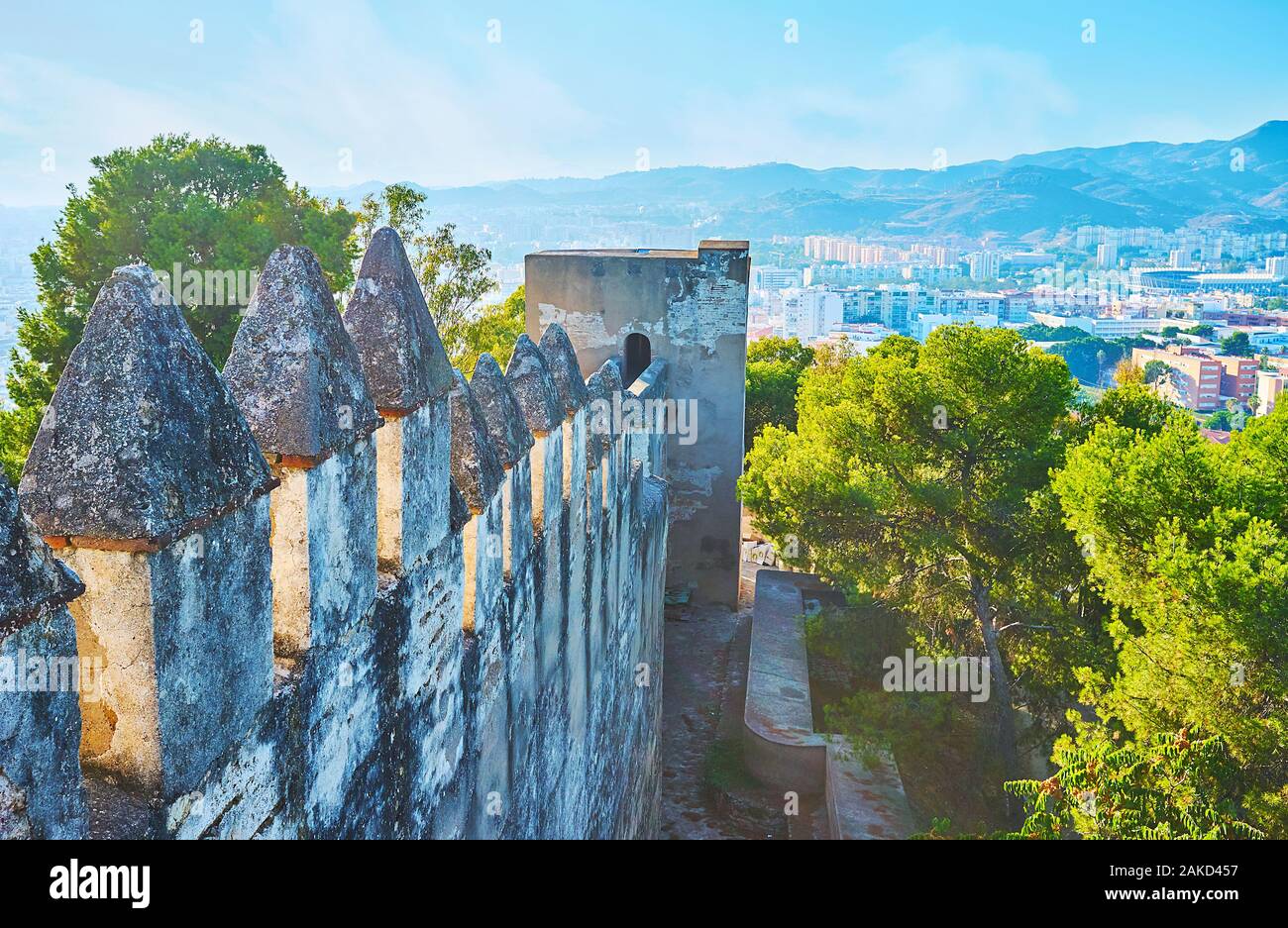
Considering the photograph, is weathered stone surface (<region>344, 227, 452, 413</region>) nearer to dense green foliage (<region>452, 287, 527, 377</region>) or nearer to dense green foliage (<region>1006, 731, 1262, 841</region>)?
dense green foliage (<region>1006, 731, 1262, 841</region>)

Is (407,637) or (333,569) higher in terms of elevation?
(333,569)

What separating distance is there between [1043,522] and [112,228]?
15000 millimetres

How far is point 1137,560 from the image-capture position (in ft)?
35.1

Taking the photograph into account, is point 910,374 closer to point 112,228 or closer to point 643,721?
point 643,721

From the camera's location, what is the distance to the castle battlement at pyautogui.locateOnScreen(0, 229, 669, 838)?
6.49ft

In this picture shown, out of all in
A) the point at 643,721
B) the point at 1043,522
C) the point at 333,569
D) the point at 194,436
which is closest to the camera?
the point at 194,436

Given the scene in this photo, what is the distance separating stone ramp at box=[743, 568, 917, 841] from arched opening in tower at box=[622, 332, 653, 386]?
4.51 meters

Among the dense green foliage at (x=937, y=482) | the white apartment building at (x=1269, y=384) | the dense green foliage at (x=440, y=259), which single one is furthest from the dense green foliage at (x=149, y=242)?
the white apartment building at (x=1269, y=384)

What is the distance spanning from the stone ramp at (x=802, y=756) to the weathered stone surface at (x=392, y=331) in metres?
8.91

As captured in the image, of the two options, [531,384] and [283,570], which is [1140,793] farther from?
[283,570]

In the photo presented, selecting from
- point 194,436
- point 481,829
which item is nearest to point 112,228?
point 481,829

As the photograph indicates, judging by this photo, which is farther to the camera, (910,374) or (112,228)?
(112,228)

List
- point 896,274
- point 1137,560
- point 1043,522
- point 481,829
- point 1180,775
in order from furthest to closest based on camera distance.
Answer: point 896,274 → point 1043,522 → point 1137,560 → point 1180,775 → point 481,829

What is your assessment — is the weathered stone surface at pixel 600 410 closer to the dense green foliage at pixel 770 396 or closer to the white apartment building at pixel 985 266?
the dense green foliage at pixel 770 396
